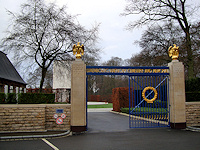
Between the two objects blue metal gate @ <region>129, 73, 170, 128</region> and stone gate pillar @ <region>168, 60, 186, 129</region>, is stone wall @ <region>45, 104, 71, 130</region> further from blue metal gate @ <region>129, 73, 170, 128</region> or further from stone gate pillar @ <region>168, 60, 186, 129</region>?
stone gate pillar @ <region>168, 60, 186, 129</region>

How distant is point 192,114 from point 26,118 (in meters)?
8.85

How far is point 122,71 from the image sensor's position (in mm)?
11516

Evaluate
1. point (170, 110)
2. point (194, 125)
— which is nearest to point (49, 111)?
point (170, 110)

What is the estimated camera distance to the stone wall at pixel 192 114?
11.8 metres

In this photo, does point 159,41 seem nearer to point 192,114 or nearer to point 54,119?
point 192,114

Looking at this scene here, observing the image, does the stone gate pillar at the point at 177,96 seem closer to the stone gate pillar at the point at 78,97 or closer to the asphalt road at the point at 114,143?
the asphalt road at the point at 114,143

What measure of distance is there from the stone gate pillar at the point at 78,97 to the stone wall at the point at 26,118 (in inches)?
29.6

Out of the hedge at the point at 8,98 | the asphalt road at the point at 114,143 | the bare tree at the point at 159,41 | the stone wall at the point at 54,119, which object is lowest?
the asphalt road at the point at 114,143

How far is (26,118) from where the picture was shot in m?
10.5

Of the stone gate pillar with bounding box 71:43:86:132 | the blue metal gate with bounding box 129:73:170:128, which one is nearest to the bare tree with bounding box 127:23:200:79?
the blue metal gate with bounding box 129:73:170:128

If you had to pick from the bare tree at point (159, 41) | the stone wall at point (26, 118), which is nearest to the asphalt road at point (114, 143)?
the stone wall at point (26, 118)

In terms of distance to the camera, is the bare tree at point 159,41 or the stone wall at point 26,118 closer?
the stone wall at point 26,118

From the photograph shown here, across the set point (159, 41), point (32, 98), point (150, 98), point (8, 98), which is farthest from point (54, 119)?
point (159, 41)

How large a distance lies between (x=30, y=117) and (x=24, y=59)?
6789 mm
